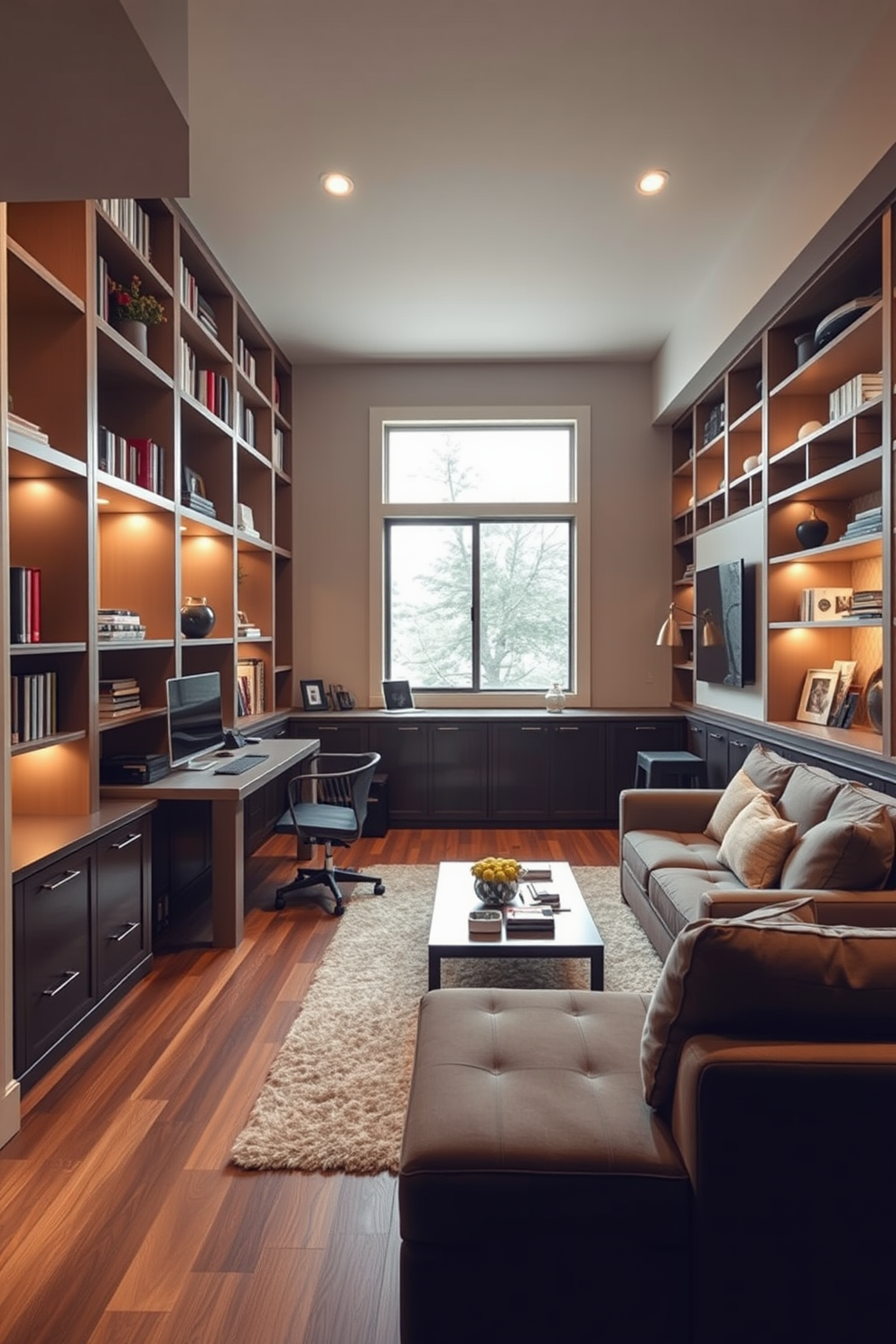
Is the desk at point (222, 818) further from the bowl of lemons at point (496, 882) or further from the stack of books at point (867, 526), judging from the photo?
the stack of books at point (867, 526)

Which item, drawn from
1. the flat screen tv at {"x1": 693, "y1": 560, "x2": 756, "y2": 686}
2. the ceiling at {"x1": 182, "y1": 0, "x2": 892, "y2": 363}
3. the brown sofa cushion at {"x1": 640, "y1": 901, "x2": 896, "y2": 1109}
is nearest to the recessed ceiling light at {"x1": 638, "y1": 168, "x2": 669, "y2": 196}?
the ceiling at {"x1": 182, "y1": 0, "x2": 892, "y2": 363}

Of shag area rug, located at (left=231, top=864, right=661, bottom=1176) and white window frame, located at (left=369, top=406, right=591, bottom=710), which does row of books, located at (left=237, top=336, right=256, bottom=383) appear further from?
shag area rug, located at (left=231, top=864, right=661, bottom=1176)

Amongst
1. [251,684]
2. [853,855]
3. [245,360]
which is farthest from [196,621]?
[853,855]

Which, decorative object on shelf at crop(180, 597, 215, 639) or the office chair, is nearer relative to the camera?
the office chair

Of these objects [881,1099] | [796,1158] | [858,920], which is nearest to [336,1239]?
[796,1158]

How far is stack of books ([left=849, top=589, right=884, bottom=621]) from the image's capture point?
11.3 ft

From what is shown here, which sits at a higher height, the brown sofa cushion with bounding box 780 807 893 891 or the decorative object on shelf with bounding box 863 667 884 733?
the decorative object on shelf with bounding box 863 667 884 733

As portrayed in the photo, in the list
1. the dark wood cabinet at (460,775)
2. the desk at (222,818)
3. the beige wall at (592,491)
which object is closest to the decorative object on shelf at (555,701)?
the beige wall at (592,491)

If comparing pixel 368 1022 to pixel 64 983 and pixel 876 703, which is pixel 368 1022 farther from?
pixel 876 703

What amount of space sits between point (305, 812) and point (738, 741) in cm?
262

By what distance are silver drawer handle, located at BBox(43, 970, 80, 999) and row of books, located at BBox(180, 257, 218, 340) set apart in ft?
10.7

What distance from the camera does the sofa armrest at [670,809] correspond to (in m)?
4.05

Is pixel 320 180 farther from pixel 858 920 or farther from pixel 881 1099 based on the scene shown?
pixel 881 1099

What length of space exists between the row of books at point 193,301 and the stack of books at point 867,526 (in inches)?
137
